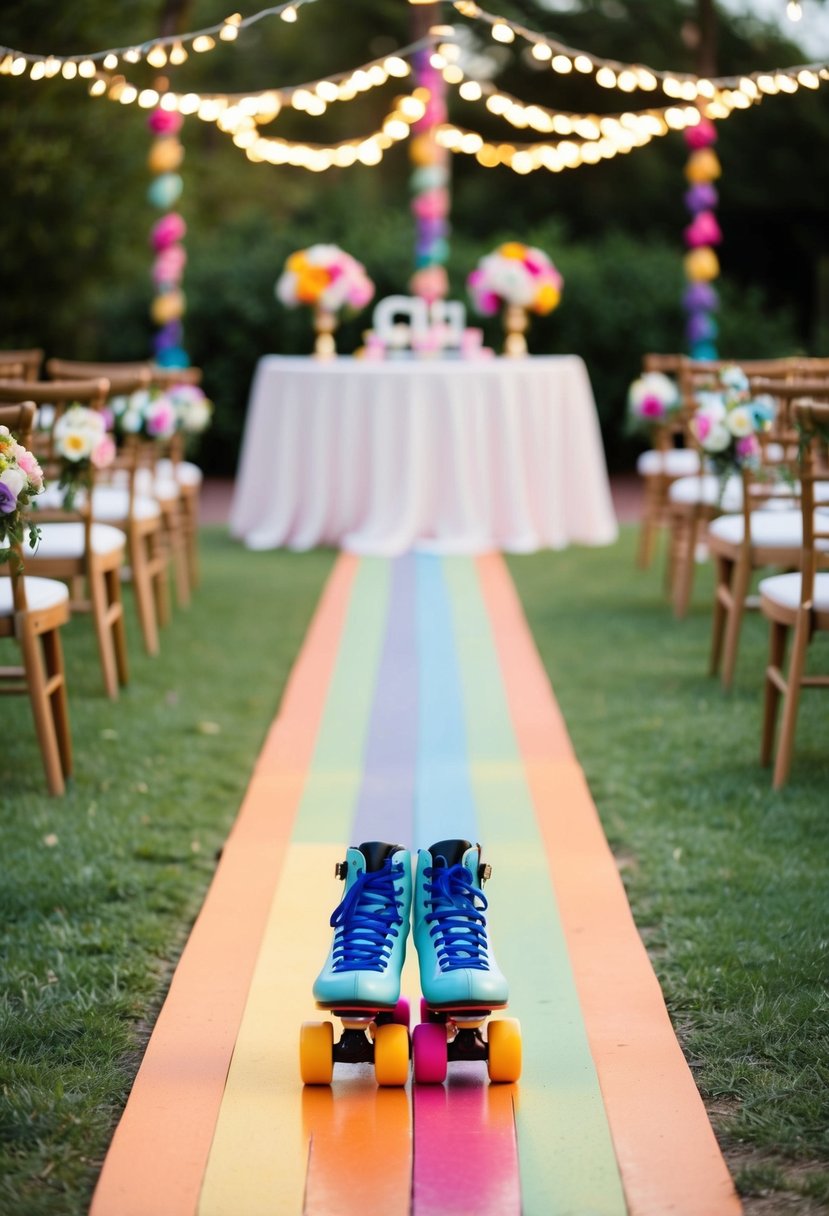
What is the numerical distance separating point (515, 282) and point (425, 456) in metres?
1.38

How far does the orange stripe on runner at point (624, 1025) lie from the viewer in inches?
76.3

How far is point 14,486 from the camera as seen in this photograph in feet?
9.73

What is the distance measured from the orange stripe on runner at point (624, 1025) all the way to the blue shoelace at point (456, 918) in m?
0.28

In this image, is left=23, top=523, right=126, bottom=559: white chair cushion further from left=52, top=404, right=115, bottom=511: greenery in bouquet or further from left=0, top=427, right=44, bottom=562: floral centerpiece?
left=0, top=427, right=44, bottom=562: floral centerpiece

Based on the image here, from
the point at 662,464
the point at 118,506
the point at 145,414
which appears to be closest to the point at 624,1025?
the point at 118,506

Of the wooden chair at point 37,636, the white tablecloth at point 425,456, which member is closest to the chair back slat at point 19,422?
the wooden chair at point 37,636

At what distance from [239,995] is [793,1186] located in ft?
3.27

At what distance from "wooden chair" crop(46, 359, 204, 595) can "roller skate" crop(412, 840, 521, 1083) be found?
347cm

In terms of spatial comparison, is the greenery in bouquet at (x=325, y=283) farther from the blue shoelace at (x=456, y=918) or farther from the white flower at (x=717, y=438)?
the blue shoelace at (x=456, y=918)

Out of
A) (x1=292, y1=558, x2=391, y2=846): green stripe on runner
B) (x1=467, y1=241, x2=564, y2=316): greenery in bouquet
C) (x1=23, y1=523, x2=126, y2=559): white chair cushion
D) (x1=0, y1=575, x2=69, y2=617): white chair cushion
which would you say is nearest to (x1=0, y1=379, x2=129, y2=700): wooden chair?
(x1=23, y1=523, x2=126, y2=559): white chair cushion

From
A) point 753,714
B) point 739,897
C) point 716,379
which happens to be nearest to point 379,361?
point 716,379

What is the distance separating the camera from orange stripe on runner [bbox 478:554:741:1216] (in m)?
1.94

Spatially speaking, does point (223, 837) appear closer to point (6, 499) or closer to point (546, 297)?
point (6, 499)

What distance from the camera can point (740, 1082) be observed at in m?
2.21
